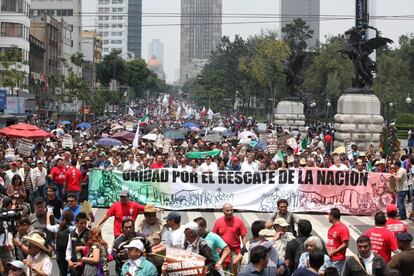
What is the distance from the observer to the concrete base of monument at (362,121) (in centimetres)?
3672

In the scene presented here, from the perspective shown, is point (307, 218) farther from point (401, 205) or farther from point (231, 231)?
point (231, 231)

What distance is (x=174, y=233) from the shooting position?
9.57 metres

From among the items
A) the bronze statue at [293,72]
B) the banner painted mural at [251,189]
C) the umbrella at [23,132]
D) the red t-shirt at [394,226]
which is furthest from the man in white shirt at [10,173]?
the bronze statue at [293,72]

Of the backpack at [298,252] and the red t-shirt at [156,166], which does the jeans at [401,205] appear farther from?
the backpack at [298,252]

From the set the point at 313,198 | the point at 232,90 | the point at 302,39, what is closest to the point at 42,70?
the point at 302,39

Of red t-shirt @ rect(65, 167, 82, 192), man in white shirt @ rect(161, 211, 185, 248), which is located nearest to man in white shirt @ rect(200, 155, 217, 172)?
red t-shirt @ rect(65, 167, 82, 192)

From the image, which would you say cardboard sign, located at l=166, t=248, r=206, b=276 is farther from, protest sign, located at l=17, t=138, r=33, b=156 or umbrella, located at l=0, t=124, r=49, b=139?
umbrella, located at l=0, t=124, r=49, b=139

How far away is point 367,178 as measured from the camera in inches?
803

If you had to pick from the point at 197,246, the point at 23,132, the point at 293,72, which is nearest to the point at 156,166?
the point at 23,132

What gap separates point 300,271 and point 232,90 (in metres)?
114

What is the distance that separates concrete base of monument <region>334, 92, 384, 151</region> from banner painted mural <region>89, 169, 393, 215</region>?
643 inches

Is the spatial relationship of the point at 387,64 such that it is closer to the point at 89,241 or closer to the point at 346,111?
the point at 346,111

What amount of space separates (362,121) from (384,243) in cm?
2752

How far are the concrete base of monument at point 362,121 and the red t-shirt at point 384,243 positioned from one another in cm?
2711
